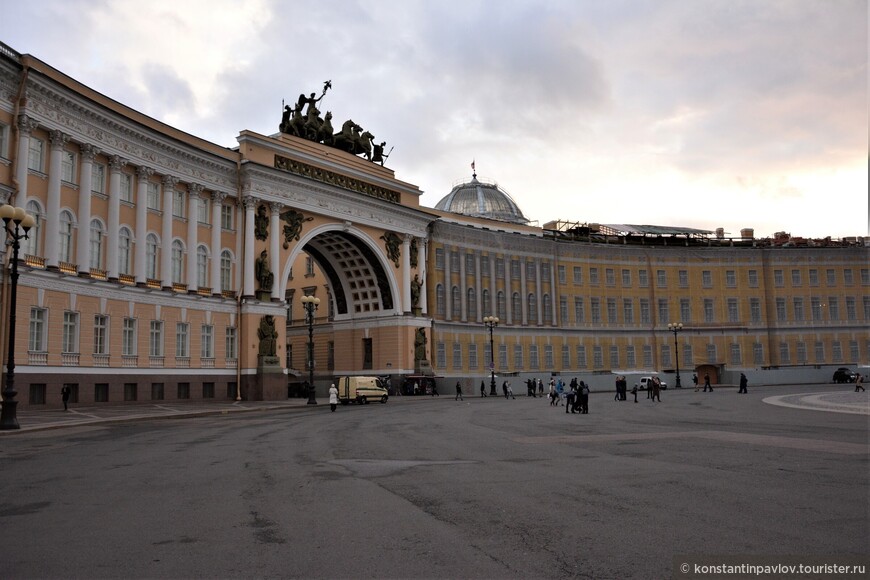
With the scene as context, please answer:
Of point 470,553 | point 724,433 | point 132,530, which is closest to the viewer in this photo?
point 470,553

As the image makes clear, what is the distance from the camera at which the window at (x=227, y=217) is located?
5068 centimetres

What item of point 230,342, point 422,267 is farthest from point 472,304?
point 230,342

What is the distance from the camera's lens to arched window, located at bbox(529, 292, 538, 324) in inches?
3063

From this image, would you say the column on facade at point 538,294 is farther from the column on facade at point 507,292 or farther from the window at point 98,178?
the window at point 98,178

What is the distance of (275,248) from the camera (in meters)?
52.3

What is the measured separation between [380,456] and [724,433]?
373 inches

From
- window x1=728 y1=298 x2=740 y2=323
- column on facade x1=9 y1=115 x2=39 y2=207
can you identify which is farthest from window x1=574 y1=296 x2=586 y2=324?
column on facade x1=9 y1=115 x2=39 y2=207

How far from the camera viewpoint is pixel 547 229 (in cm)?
8344

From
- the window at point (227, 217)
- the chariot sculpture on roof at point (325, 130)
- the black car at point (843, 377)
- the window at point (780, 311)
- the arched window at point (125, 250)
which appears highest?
the chariot sculpture on roof at point (325, 130)

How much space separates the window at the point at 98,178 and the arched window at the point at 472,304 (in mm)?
38446

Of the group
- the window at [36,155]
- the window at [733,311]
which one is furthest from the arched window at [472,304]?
the window at [36,155]

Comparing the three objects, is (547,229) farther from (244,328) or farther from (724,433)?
(724,433)

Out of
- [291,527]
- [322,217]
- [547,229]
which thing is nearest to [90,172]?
[322,217]

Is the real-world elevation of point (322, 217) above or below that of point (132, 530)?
above
